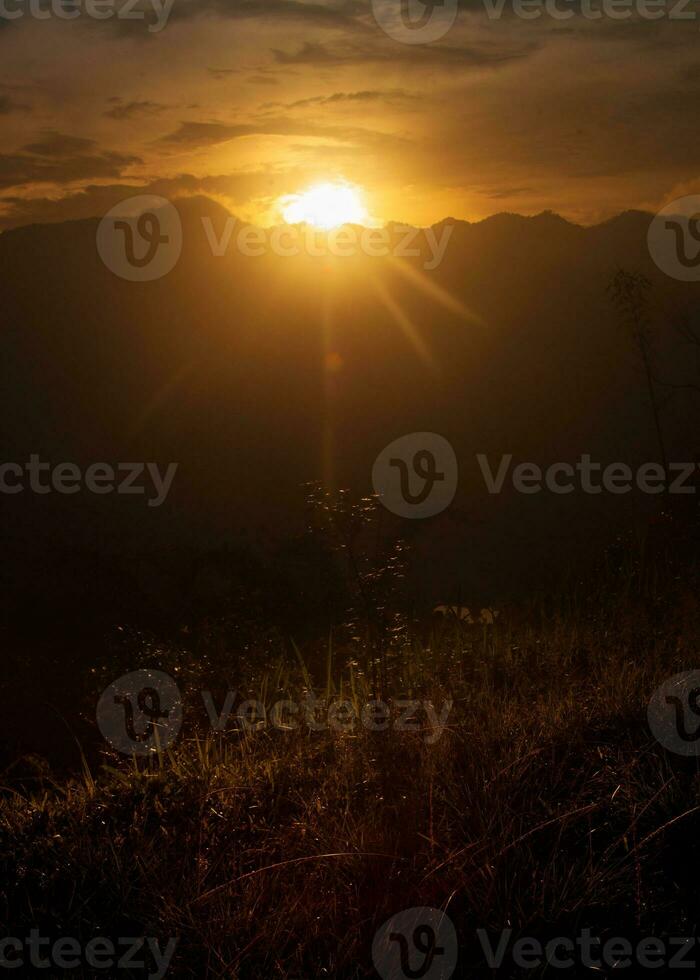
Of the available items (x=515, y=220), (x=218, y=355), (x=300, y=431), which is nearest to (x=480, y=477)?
(x=300, y=431)

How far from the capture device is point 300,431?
54.3 metres

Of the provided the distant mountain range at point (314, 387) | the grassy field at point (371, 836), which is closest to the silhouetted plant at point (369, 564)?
the grassy field at point (371, 836)

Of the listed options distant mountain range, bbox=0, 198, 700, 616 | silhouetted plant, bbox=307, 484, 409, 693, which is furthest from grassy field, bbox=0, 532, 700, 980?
distant mountain range, bbox=0, 198, 700, 616

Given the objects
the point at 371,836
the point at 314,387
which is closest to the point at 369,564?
the point at 371,836

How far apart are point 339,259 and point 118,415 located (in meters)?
15.3

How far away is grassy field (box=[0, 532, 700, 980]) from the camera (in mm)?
2934

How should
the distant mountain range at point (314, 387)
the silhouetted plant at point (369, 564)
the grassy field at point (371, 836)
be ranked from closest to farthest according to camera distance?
the grassy field at point (371, 836) < the silhouetted plant at point (369, 564) < the distant mountain range at point (314, 387)

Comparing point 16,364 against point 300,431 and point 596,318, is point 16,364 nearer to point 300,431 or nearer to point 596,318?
point 300,431

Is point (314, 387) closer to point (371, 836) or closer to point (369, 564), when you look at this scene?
point (369, 564)

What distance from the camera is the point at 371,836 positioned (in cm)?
334

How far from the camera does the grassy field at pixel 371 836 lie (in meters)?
2.93

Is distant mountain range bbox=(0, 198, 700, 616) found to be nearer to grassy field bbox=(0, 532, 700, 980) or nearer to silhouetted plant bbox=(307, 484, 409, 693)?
silhouetted plant bbox=(307, 484, 409, 693)

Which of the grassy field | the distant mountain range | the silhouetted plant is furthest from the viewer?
the distant mountain range

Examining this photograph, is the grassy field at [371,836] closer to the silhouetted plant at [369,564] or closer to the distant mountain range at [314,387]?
the silhouetted plant at [369,564]
